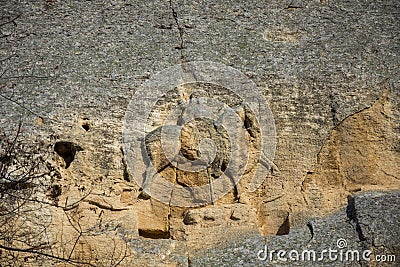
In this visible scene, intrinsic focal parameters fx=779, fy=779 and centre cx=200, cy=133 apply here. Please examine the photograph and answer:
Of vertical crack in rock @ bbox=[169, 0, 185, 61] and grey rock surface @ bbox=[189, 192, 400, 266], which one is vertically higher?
vertical crack in rock @ bbox=[169, 0, 185, 61]

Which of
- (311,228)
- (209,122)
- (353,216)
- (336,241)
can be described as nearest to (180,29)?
(209,122)

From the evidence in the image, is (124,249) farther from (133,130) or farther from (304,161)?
(304,161)

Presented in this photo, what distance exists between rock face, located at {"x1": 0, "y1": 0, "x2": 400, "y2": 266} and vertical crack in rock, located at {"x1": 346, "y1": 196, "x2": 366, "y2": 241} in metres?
0.03

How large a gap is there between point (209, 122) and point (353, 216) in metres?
3.27

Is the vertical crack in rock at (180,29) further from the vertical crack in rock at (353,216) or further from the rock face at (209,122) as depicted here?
the vertical crack in rock at (353,216)

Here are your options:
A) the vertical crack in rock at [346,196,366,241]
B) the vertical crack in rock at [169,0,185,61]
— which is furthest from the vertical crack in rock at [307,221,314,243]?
the vertical crack in rock at [169,0,185,61]

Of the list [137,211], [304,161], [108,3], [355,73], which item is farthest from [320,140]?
[108,3]

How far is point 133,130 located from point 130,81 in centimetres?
121

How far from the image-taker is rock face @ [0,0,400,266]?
1225cm

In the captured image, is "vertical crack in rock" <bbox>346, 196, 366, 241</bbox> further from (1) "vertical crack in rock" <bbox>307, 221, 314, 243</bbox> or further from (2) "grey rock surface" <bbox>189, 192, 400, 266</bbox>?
(1) "vertical crack in rock" <bbox>307, 221, 314, 243</bbox>

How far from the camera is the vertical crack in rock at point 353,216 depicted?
11857 millimetres

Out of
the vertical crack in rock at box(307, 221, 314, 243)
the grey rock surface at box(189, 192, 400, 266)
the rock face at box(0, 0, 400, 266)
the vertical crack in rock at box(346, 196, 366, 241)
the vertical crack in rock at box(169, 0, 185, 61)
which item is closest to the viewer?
the grey rock surface at box(189, 192, 400, 266)

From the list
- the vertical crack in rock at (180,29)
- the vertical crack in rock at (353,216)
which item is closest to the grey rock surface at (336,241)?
the vertical crack in rock at (353,216)

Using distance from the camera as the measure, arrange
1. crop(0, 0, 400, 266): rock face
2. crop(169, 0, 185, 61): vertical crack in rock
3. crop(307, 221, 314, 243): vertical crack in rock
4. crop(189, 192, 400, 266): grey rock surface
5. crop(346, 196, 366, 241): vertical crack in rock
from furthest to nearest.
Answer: crop(169, 0, 185, 61): vertical crack in rock, crop(0, 0, 400, 266): rock face, crop(307, 221, 314, 243): vertical crack in rock, crop(346, 196, 366, 241): vertical crack in rock, crop(189, 192, 400, 266): grey rock surface
